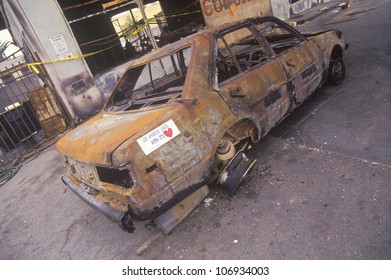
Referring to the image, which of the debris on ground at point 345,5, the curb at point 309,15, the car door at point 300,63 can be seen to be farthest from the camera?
the debris on ground at point 345,5

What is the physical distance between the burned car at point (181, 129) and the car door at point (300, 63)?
0.01 m

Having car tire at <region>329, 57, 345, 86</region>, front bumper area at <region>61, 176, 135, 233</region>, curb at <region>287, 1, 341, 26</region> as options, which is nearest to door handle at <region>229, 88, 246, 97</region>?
front bumper area at <region>61, 176, 135, 233</region>

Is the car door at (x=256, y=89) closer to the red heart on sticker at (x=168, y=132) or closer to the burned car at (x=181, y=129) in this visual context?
the burned car at (x=181, y=129)

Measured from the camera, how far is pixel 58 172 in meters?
5.23

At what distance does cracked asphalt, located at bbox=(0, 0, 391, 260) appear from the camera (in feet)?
7.63

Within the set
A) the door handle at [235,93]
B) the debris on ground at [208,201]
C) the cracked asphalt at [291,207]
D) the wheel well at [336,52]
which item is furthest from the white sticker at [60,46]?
the wheel well at [336,52]

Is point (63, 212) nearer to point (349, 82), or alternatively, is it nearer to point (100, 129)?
point (100, 129)

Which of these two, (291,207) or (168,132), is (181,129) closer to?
(168,132)

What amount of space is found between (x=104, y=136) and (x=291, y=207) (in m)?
1.83

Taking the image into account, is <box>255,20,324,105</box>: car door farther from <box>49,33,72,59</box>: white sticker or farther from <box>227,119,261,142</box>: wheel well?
<box>49,33,72,59</box>: white sticker

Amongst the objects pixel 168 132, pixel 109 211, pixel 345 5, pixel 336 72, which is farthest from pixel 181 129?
pixel 345 5

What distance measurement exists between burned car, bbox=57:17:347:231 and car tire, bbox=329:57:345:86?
0.69 m

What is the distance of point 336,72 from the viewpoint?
460 cm

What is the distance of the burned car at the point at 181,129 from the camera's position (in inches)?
94.8
